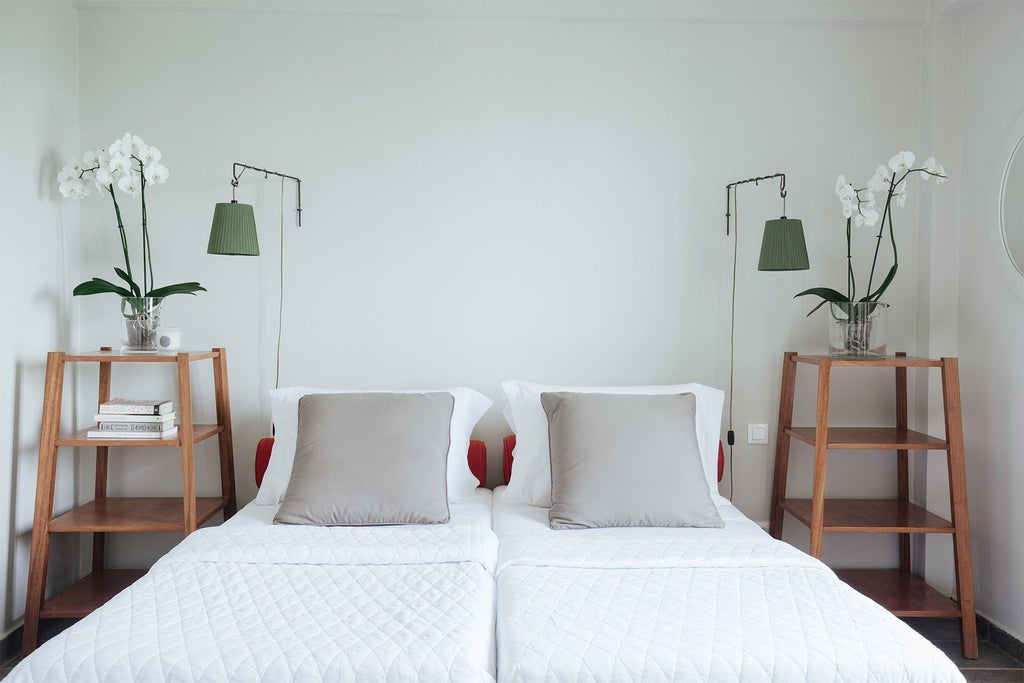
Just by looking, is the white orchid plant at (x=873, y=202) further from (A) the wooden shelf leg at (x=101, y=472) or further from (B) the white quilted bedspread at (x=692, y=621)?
(A) the wooden shelf leg at (x=101, y=472)

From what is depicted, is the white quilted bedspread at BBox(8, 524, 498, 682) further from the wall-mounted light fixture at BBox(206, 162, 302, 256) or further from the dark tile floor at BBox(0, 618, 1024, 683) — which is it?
the dark tile floor at BBox(0, 618, 1024, 683)

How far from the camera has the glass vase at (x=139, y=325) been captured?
8.90 ft

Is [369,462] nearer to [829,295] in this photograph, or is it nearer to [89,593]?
[89,593]

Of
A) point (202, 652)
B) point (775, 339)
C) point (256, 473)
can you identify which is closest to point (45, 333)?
point (256, 473)

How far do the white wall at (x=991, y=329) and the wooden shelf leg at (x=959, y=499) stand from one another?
17 centimetres

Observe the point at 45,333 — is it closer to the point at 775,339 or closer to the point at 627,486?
the point at 627,486

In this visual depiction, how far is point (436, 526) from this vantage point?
236 centimetres

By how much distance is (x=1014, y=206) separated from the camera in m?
2.71

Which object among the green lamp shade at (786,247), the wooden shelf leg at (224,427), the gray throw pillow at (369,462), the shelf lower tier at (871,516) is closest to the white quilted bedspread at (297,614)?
the gray throw pillow at (369,462)

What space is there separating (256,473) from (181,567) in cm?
95

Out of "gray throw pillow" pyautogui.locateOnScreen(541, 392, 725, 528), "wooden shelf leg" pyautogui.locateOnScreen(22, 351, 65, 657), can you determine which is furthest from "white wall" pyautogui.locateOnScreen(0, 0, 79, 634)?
"gray throw pillow" pyautogui.locateOnScreen(541, 392, 725, 528)

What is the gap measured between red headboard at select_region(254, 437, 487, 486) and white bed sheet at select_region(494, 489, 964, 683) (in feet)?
2.24

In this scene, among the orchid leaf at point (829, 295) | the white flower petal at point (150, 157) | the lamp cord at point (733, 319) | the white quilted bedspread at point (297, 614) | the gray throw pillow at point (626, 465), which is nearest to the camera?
the white quilted bedspread at point (297, 614)

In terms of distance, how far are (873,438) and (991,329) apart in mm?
609
